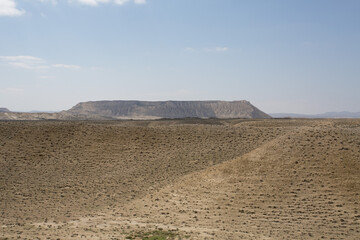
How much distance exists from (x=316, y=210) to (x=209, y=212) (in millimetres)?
5513

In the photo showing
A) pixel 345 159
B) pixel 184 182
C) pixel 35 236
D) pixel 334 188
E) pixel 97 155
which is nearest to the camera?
pixel 35 236

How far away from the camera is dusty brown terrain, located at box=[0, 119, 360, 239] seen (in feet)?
52.5

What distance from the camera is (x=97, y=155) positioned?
32281 millimetres

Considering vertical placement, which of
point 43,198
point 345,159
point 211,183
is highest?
point 345,159

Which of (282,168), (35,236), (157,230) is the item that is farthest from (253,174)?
(35,236)

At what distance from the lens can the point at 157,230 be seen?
15227 millimetres

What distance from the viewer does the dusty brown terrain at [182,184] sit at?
16.0 meters

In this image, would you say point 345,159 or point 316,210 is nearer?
point 316,210

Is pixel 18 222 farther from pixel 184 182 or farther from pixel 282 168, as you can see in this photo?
pixel 282 168

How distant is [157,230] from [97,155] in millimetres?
18421

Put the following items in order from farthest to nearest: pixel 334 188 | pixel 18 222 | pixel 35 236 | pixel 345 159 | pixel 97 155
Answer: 1. pixel 97 155
2. pixel 345 159
3. pixel 334 188
4. pixel 18 222
5. pixel 35 236

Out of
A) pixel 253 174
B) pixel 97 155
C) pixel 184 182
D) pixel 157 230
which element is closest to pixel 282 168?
pixel 253 174

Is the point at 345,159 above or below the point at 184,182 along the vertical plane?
above

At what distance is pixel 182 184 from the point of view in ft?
76.8
